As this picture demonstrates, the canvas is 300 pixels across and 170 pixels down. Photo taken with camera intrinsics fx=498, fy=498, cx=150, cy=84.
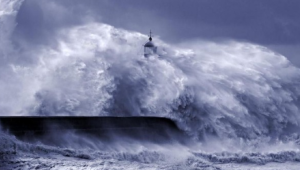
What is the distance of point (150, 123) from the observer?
66.3ft

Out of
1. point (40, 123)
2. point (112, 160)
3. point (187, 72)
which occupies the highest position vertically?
point (187, 72)

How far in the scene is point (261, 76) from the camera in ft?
91.2

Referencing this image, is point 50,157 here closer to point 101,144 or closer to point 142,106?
point 101,144

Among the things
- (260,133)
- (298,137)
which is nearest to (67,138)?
(260,133)

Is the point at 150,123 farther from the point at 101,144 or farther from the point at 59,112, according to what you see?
the point at 59,112

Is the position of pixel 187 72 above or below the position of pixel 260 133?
above

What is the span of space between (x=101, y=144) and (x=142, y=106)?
28.2 ft

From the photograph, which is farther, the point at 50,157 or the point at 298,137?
the point at 298,137

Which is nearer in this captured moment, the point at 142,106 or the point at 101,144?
the point at 101,144

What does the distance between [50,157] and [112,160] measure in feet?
7.11

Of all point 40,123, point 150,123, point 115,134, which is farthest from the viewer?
point 150,123

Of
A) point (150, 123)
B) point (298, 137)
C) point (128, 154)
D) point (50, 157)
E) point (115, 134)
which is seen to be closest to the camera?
point (50, 157)

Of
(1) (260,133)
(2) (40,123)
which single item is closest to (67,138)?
(2) (40,123)

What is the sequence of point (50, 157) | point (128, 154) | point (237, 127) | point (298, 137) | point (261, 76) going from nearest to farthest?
1. point (50, 157)
2. point (128, 154)
3. point (237, 127)
4. point (298, 137)
5. point (261, 76)
